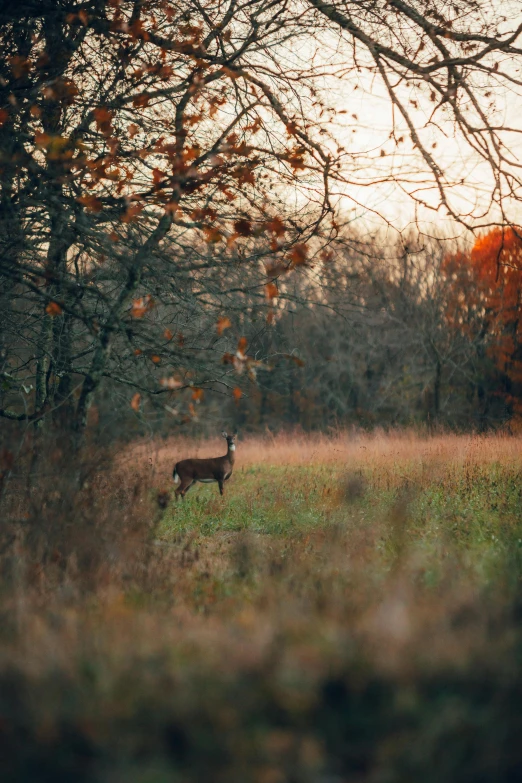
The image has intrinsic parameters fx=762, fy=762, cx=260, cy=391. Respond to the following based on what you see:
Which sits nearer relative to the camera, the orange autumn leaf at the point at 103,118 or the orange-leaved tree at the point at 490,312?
the orange autumn leaf at the point at 103,118

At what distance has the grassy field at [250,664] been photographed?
2756 millimetres

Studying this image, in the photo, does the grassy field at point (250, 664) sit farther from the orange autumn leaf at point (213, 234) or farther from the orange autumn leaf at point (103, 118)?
the orange autumn leaf at point (103, 118)

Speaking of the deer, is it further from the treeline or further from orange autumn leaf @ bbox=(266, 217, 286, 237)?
the treeline

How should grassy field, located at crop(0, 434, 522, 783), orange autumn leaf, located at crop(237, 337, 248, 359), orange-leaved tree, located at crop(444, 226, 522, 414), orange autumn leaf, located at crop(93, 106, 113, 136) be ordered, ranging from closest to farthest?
1. grassy field, located at crop(0, 434, 522, 783)
2. orange autumn leaf, located at crop(237, 337, 248, 359)
3. orange autumn leaf, located at crop(93, 106, 113, 136)
4. orange-leaved tree, located at crop(444, 226, 522, 414)

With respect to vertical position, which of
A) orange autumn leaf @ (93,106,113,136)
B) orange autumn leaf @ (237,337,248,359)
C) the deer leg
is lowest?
the deer leg

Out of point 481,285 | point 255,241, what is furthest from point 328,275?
point 481,285

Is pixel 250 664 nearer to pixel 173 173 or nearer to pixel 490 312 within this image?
pixel 173 173

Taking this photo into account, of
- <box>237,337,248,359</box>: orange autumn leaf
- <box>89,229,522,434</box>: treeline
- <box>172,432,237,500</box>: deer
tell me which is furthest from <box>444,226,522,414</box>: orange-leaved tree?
A: <box>237,337,248,359</box>: orange autumn leaf

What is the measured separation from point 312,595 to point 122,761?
2253 millimetres

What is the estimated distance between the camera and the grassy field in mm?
2756

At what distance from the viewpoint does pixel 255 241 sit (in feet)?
28.0

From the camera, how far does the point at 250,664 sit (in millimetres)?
3189

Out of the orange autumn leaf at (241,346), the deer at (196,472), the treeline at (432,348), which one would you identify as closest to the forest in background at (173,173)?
the orange autumn leaf at (241,346)

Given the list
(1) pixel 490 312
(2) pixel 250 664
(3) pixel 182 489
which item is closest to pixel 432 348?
(1) pixel 490 312
